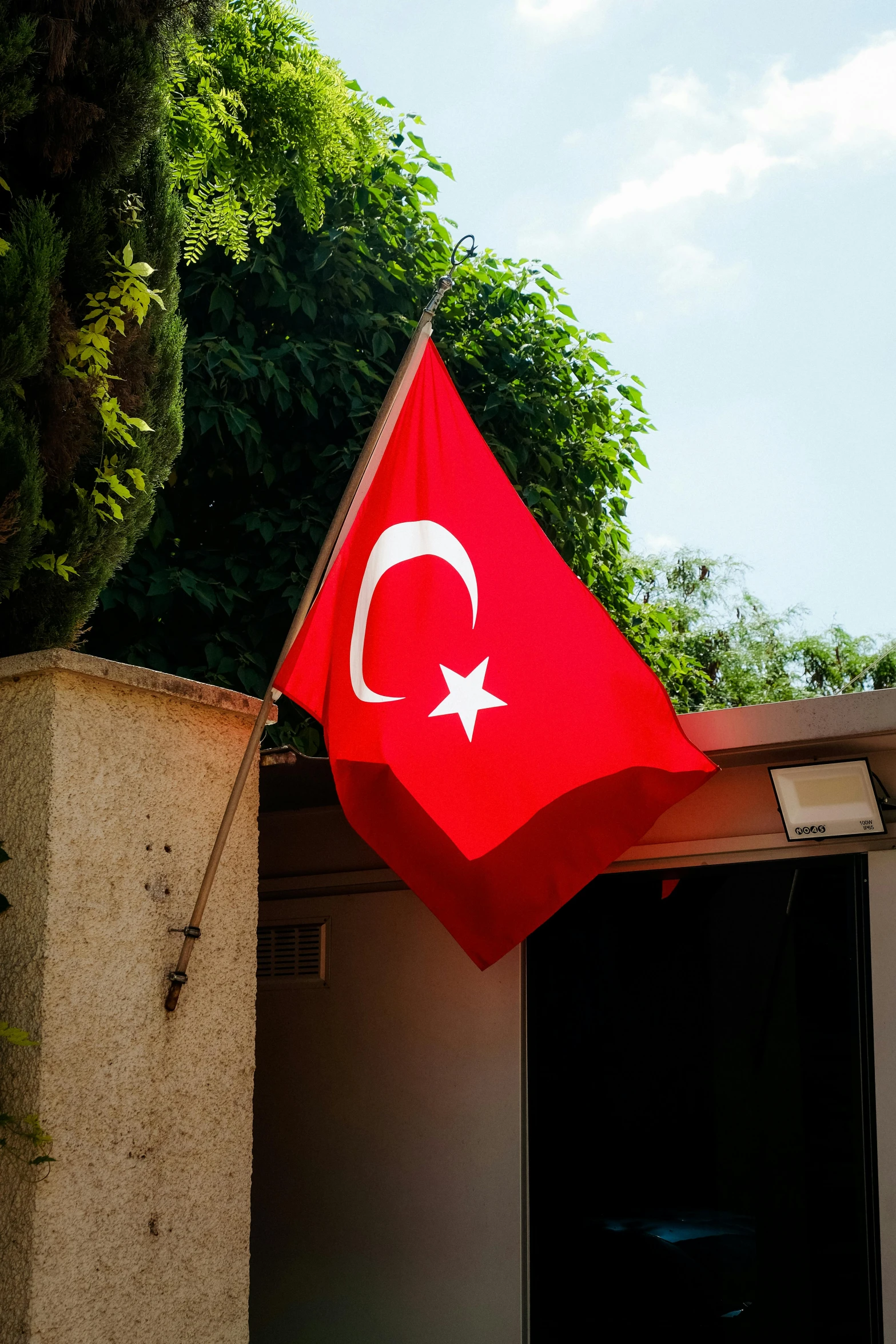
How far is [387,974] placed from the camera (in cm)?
538

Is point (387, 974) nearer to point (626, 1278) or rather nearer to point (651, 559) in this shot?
point (626, 1278)

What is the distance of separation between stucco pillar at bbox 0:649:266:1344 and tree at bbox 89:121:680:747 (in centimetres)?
354

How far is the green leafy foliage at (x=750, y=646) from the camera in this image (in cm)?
2328

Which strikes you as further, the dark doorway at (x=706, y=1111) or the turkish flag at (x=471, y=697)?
the dark doorway at (x=706, y=1111)

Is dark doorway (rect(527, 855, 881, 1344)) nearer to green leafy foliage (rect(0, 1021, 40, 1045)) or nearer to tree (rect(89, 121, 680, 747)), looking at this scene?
green leafy foliage (rect(0, 1021, 40, 1045))

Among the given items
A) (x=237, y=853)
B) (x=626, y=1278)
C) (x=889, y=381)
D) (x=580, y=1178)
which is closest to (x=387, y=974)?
(x=580, y=1178)

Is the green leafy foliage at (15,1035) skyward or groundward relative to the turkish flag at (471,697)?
groundward

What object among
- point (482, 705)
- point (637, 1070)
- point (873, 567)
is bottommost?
point (637, 1070)

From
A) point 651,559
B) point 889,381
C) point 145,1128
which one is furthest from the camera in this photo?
point 889,381

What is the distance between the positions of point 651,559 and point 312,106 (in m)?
19.4

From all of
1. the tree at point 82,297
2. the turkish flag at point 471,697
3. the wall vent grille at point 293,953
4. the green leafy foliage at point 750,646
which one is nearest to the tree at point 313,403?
the wall vent grille at point 293,953

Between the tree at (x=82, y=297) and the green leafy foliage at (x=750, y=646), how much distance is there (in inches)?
752

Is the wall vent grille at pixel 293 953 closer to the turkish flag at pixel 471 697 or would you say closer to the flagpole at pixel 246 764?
the turkish flag at pixel 471 697

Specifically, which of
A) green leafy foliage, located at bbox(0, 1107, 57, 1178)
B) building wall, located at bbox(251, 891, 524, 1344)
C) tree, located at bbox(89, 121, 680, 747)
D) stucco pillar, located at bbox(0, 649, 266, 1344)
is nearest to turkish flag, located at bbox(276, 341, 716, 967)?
stucco pillar, located at bbox(0, 649, 266, 1344)
